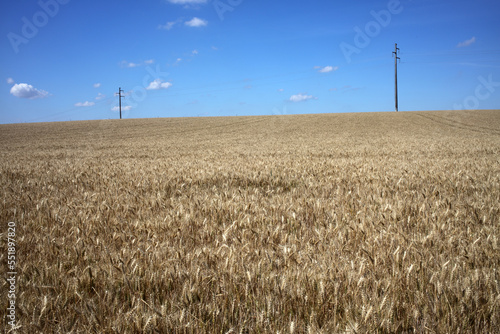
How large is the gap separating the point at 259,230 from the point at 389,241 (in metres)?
1.30

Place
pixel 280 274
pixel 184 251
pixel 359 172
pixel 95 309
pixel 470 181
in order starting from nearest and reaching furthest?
pixel 95 309
pixel 280 274
pixel 184 251
pixel 470 181
pixel 359 172

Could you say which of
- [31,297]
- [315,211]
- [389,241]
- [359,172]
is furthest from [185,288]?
[359,172]

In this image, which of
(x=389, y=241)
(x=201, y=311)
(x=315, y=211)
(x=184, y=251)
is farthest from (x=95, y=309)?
(x=315, y=211)

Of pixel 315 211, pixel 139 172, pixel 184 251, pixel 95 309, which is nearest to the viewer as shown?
pixel 95 309

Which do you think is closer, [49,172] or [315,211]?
[315,211]

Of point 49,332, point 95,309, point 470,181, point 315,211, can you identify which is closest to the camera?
point 49,332

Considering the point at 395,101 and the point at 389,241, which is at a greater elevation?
the point at 395,101

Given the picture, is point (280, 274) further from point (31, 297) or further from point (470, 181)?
point (470, 181)

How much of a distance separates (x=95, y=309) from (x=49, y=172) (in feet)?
25.9

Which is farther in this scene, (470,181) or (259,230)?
(470,181)

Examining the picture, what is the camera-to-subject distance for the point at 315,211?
3.86 metres

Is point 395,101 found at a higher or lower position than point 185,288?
higher

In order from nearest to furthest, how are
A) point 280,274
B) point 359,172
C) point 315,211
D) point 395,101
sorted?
point 280,274, point 315,211, point 359,172, point 395,101

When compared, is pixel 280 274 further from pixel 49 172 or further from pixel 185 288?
pixel 49 172
